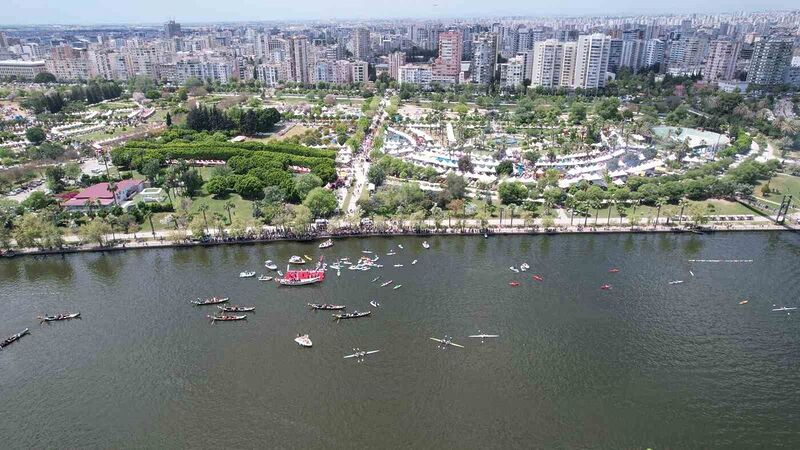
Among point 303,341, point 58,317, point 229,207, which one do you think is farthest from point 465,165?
point 58,317

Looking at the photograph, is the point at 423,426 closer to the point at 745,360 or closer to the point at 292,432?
the point at 292,432

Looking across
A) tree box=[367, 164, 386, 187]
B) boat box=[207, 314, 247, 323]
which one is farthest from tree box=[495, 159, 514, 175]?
boat box=[207, 314, 247, 323]

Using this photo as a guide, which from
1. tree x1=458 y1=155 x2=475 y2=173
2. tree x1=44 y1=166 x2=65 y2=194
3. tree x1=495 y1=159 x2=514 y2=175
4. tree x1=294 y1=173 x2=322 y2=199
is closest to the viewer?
tree x1=294 y1=173 x2=322 y2=199

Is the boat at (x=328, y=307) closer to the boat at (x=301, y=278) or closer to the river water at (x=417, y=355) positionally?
the river water at (x=417, y=355)

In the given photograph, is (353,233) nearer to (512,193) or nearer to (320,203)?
(320,203)

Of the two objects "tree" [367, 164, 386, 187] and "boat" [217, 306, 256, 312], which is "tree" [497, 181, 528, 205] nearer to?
"tree" [367, 164, 386, 187]

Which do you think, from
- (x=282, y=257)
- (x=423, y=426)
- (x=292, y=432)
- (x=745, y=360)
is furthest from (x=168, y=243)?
(x=745, y=360)

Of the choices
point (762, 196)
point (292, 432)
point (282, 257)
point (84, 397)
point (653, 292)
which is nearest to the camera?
point (292, 432)
